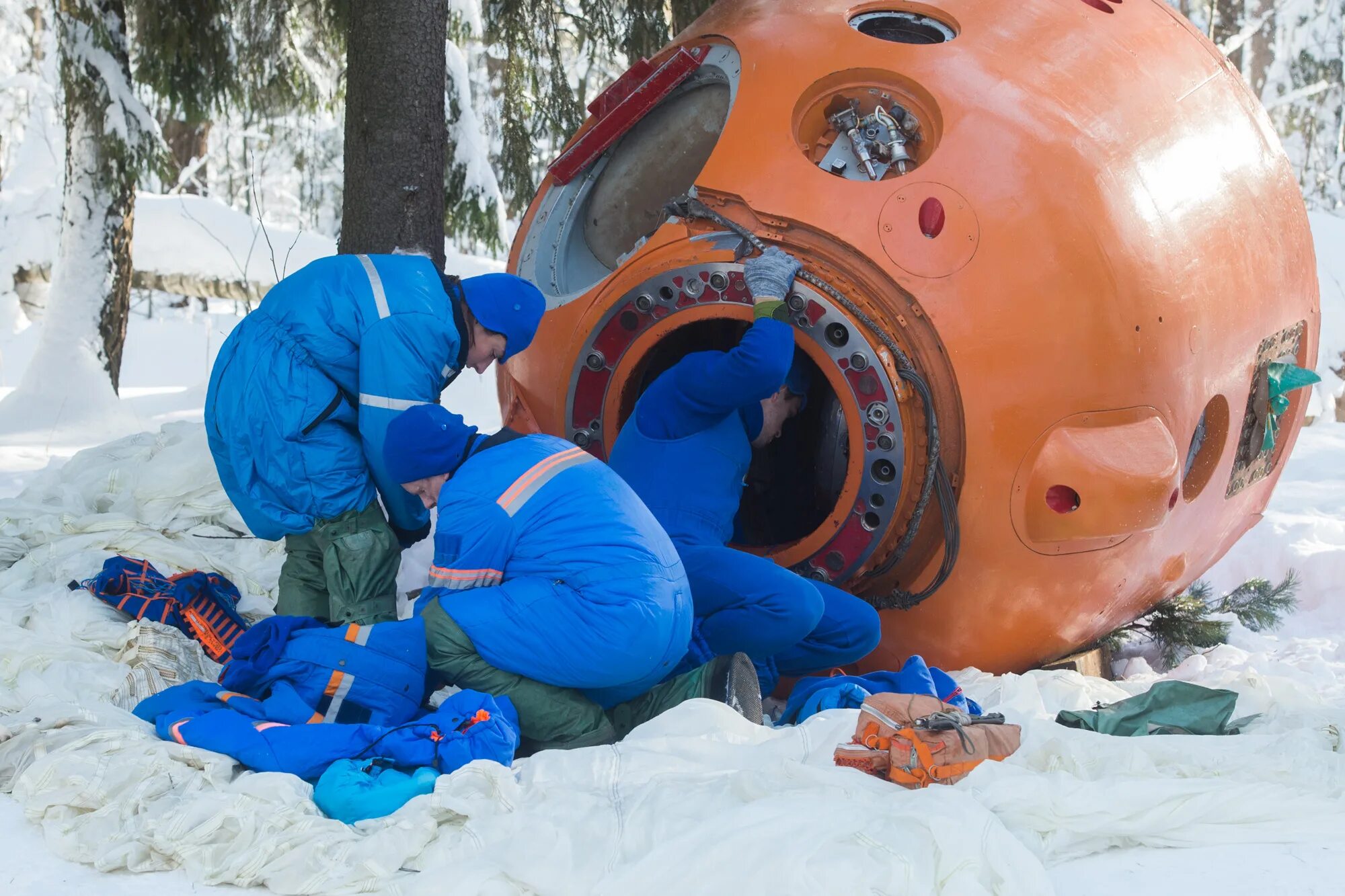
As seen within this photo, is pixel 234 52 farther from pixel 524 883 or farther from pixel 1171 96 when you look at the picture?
pixel 524 883

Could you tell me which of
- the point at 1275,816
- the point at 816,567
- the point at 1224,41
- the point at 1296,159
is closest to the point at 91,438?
the point at 816,567

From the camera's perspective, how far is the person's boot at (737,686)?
124 inches

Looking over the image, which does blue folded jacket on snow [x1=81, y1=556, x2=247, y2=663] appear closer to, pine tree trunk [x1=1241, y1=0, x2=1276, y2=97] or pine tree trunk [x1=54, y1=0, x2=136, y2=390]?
pine tree trunk [x1=54, y1=0, x2=136, y2=390]

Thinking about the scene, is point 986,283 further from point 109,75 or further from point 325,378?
point 109,75

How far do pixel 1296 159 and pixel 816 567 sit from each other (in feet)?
70.6

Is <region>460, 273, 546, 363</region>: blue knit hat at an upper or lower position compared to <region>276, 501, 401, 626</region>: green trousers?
upper

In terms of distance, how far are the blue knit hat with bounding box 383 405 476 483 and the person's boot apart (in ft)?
2.70

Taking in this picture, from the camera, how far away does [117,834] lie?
2.45 m

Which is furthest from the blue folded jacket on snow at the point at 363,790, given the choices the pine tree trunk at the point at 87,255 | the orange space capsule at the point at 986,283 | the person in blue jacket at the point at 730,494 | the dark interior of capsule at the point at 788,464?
the pine tree trunk at the point at 87,255

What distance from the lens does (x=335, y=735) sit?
110 inches

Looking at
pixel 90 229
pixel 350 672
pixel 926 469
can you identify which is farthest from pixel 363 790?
pixel 90 229

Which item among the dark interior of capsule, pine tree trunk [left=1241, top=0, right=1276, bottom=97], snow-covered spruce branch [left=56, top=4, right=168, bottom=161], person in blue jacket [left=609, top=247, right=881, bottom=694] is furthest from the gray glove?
pine tree trunk [left=1241, top=0, right=1276, bottom=97]

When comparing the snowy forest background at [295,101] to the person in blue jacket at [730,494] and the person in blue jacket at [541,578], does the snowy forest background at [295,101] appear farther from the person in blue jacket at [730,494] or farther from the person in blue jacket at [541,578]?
the person in blue jacket at [541,578]

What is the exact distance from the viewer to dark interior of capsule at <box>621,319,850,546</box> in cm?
429
